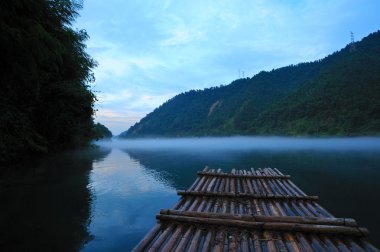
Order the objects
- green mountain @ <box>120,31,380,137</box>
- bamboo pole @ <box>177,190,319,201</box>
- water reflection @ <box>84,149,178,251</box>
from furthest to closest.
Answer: green mountain @ <box>120,31,380,137</box>, water reflection @ <box>84,149,178,251</box>, bamboo pole @ <box>177,190,319,201</box>

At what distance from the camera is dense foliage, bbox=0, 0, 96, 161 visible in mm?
11914

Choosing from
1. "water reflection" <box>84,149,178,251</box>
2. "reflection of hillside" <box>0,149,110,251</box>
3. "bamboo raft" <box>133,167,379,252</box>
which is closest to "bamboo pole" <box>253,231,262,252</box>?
"bamboo raft" <box>133,167,379,252</box>

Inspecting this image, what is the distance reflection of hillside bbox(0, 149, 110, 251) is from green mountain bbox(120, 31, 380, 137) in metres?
87.0

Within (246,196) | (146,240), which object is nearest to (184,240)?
(146,240)

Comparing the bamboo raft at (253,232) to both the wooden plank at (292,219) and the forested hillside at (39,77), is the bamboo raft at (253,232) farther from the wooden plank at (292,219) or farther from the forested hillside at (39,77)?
the forested hillside at (39,77)

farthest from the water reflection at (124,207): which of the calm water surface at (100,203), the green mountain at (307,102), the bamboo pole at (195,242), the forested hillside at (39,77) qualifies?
the green mountain at (307,102)

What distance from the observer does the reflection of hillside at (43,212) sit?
8.69 m

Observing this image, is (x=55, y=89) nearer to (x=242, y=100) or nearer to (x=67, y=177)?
(x=67, y=177)

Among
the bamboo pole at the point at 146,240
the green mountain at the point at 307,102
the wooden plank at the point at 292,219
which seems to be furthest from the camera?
the green mountain at the point at 307,102

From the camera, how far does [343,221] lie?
627 centimetres

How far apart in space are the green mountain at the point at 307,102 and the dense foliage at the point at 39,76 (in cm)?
8186

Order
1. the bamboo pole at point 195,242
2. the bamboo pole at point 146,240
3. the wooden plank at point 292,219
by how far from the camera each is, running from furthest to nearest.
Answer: the wooden plank at point 292,219
the bamboo pole at point 146,240
the bamboo pole at point 195,242

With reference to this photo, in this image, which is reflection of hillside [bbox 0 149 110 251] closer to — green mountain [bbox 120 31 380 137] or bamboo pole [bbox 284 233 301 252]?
bamboo pole [bbox 284 233 301 252]

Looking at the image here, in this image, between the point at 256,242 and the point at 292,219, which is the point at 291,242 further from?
the point at 292,219
